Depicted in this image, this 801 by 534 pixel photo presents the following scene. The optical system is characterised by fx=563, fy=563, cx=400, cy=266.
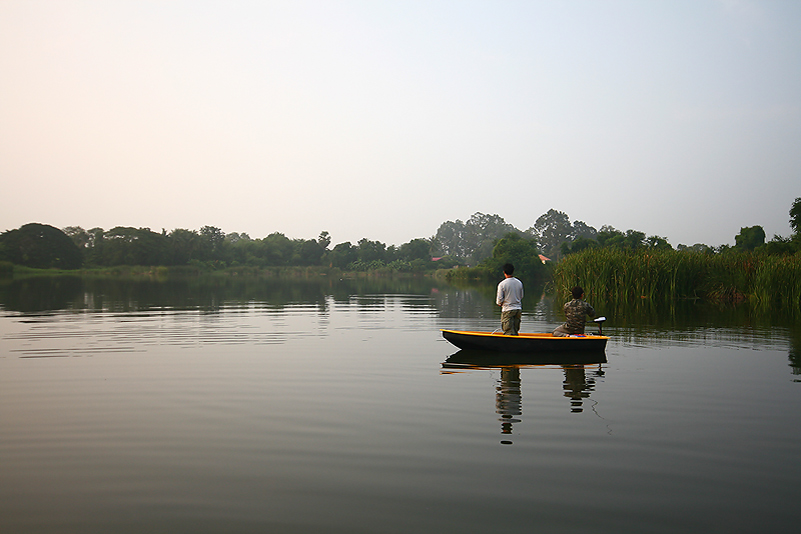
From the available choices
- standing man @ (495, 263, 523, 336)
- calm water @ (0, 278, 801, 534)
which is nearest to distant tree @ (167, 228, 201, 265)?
calm water @ (0, 278, 801, 534)

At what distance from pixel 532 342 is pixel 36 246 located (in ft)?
329

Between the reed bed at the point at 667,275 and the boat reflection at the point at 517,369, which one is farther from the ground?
the reed bed at the point at 667,275

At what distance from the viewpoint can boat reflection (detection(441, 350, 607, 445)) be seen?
Result: 800cm

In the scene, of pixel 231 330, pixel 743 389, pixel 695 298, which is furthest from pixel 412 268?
pixel 743 389

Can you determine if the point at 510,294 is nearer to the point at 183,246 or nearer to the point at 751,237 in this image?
the point at 751,237

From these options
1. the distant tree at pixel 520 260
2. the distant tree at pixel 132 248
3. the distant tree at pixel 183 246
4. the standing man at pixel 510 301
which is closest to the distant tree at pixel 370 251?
the distant tree at pixel 183 246

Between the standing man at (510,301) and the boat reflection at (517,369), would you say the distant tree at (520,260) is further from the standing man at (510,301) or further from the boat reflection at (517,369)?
the boat reflection at (517,369)

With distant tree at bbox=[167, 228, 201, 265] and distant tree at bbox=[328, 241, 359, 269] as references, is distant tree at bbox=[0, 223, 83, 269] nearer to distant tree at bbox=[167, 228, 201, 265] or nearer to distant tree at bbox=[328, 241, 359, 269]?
→ distant tree at bbox=[167, 228, 201, 265]

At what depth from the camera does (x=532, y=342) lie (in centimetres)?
1220

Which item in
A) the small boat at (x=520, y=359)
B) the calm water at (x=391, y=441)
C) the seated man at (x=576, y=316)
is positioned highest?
the seated man at (x=576, y=316)

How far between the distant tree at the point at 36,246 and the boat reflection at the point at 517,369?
98307 mm

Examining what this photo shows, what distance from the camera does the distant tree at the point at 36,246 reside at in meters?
90.1

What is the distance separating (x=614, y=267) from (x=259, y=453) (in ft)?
87.6

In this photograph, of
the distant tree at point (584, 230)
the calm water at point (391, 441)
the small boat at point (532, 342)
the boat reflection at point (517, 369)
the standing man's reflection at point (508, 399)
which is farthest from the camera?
the distant tree at point (584, 230)
